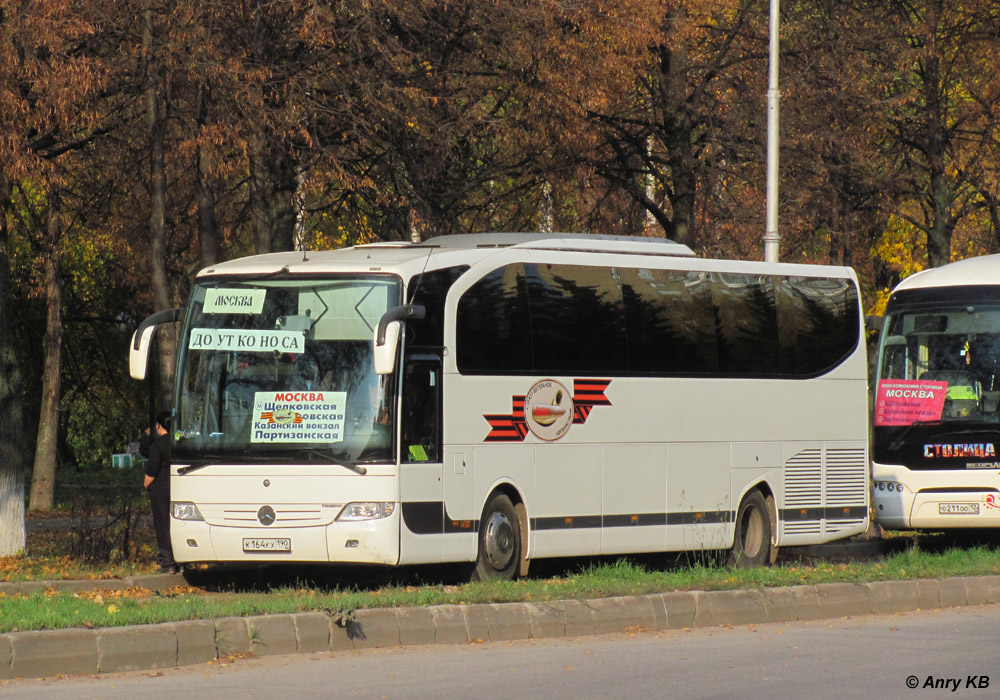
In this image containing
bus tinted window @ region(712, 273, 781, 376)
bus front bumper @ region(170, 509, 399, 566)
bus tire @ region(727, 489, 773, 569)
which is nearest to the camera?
bus front bumper @ region(170, 509, 399, 566)

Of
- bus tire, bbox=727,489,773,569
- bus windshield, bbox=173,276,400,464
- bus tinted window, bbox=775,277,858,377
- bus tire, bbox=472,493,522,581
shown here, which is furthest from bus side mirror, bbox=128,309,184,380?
bus tinted window, bbox=775,277,858,377

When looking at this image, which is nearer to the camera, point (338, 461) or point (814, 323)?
point (338, 461)

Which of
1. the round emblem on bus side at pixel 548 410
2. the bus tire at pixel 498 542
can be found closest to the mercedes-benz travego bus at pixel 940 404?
the round emblem on bus side at pixel 548 410

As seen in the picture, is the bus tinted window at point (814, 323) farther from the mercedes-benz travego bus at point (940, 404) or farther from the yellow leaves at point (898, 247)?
the yellow leaves at point (898, 247)

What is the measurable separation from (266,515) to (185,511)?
845mm

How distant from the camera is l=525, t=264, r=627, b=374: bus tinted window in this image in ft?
49.2

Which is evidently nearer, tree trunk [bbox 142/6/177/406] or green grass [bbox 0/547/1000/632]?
green grass [bbox 0/547/1000/632]

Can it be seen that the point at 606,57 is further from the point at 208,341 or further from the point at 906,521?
the point at 208,341

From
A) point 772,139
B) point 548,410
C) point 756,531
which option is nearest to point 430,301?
point 548,410

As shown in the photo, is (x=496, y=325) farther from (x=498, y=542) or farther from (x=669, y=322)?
(x=669, y=322)

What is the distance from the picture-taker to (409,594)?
11.7 metres

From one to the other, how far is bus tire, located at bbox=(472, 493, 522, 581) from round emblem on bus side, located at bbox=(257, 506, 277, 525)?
1970 millimetres

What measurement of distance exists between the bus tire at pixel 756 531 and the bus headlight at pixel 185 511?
20.5ft

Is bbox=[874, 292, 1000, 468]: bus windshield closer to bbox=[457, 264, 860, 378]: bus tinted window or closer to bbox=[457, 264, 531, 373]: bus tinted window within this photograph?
bbox=[457, 264, 860, 378]: bus tinted window
